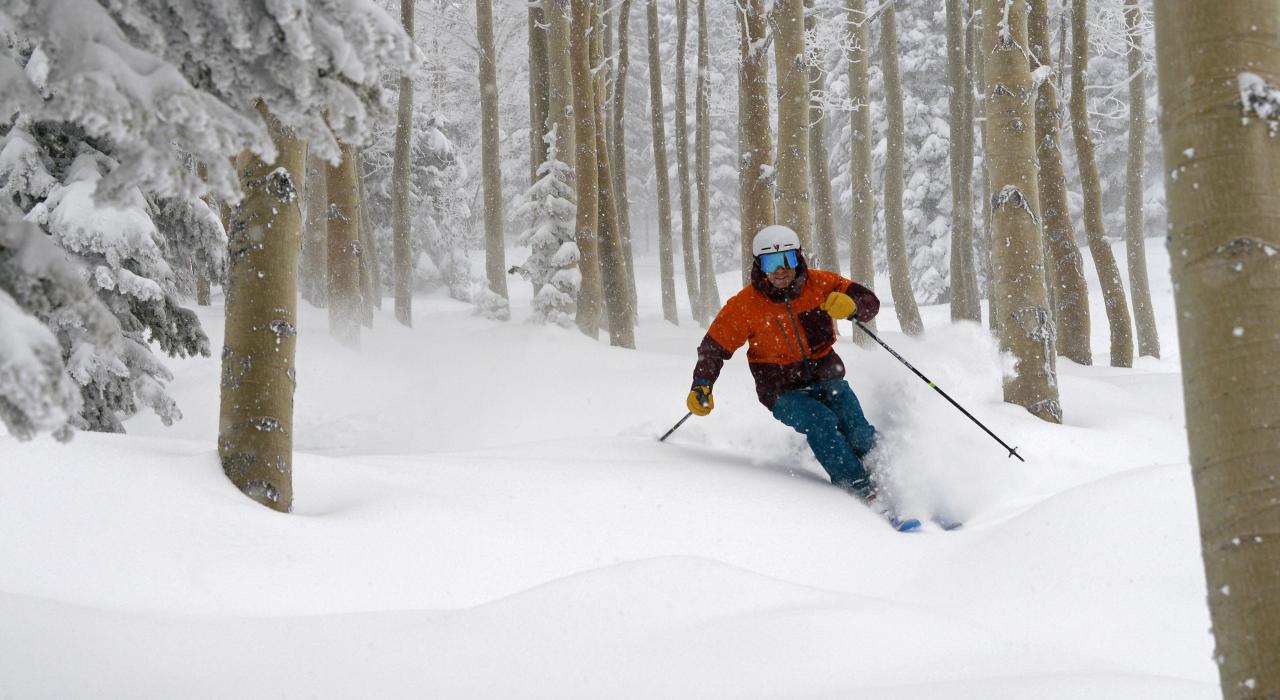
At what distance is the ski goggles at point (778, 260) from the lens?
6.72 m

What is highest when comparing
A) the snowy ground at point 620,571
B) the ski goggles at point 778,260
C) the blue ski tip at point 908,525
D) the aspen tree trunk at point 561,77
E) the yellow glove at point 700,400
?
the aspen tree trunk at point 561,77

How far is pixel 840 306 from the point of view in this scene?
6.54 metres

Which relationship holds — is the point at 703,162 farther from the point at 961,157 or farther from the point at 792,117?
the point at 792,117

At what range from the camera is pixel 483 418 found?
10719 mm

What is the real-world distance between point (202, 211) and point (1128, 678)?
8.01 meters

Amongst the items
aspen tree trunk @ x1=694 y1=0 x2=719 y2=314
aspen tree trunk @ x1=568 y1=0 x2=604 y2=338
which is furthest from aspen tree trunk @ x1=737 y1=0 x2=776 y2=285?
aspen tree trunk @ x1=694 y1=0 x2=719 y2=314

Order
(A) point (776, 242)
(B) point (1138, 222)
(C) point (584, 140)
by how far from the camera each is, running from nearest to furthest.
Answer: (A) point (776, 242), (C) point (584, 140), (B) point (1138, 222)

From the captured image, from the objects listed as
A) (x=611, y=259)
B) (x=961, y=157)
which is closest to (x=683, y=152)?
(x=961, y=157)

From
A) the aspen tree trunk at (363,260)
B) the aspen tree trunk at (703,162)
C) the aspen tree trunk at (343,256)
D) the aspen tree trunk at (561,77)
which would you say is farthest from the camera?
the aspen tree trunk at (703,162)

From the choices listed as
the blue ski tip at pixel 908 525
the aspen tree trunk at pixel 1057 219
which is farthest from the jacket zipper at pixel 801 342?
the aspen tree trunk at pixel 1057 219

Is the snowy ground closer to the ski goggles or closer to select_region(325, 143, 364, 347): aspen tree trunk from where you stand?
the ski goggles

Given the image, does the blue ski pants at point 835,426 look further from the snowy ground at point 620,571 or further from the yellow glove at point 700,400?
the yellow glove at point 700,400

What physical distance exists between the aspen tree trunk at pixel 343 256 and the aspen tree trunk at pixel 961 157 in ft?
35.2

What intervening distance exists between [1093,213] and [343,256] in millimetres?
11511
